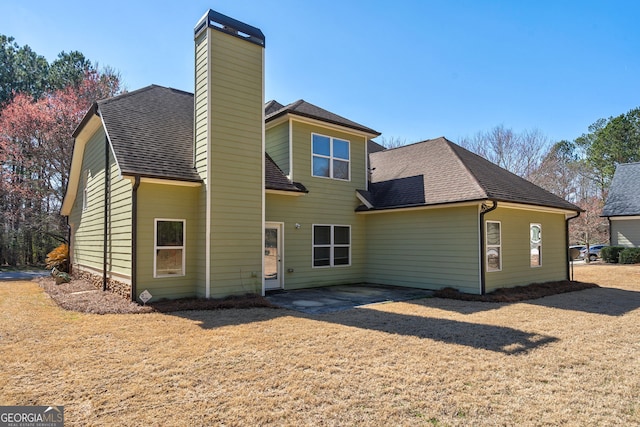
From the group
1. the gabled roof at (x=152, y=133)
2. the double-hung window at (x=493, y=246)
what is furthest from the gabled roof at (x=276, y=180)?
the double-hung window at (x=493, y=246)

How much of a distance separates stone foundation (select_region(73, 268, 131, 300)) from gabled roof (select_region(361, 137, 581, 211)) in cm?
747

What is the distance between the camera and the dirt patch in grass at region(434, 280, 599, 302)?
377 inches

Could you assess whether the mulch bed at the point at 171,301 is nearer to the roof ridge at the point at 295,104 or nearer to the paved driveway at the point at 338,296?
the paved driveway at the point at 338,296

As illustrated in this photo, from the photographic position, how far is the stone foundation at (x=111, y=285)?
342 inches

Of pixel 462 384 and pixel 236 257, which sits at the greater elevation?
pixel 236 257

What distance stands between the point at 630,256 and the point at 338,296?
18553 millimetres

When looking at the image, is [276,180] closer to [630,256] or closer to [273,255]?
[273,255]

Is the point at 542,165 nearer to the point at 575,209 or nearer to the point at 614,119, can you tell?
the point at 614,119

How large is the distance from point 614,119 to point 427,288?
106 feet

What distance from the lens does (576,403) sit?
3594 mm

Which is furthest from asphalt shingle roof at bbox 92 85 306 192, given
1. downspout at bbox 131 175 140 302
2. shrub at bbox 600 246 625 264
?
shrub at bbox 600 246 625 264

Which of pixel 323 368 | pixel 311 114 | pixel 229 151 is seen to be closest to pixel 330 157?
pixel 311 114

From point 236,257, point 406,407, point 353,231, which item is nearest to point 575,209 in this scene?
point 353,231

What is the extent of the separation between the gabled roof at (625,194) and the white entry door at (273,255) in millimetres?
20726
